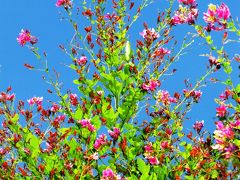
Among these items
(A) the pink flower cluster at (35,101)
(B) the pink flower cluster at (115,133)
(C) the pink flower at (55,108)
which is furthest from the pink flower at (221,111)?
(A) the pink flower cluster at (35,101)

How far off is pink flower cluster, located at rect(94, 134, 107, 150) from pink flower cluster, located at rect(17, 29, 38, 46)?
153cm

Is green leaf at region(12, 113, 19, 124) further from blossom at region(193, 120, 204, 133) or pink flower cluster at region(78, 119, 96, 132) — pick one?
blossom at region(193, 120, 204, 133)

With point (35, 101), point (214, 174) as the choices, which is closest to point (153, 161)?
point (214, 174)

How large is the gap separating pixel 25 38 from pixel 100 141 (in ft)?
5.68

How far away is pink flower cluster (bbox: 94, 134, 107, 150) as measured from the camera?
17.9ft

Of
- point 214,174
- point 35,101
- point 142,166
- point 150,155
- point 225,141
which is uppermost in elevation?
point 35,101

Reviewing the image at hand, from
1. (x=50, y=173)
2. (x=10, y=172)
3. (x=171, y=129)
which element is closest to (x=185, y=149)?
(x=171, y=129)

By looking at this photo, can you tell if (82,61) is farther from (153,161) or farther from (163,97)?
(153,161)

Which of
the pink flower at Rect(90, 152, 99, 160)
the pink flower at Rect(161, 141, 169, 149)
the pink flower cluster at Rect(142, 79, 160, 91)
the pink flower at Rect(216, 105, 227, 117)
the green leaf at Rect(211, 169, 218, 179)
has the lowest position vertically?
the green leaf at Rect(211, 169, 218, 179)

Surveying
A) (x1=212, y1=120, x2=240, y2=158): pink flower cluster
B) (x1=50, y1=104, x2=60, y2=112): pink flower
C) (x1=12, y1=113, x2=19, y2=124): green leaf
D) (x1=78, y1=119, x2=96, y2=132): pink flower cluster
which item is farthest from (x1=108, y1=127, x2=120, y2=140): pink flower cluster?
(x1=212, y1=120, x2=240, y2=158): pink flower cluster

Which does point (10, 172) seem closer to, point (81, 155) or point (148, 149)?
point (81, 155)

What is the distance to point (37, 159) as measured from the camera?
5777mm

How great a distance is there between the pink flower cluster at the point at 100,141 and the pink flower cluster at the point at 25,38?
5.03 feet

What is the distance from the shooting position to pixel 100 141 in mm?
5520
